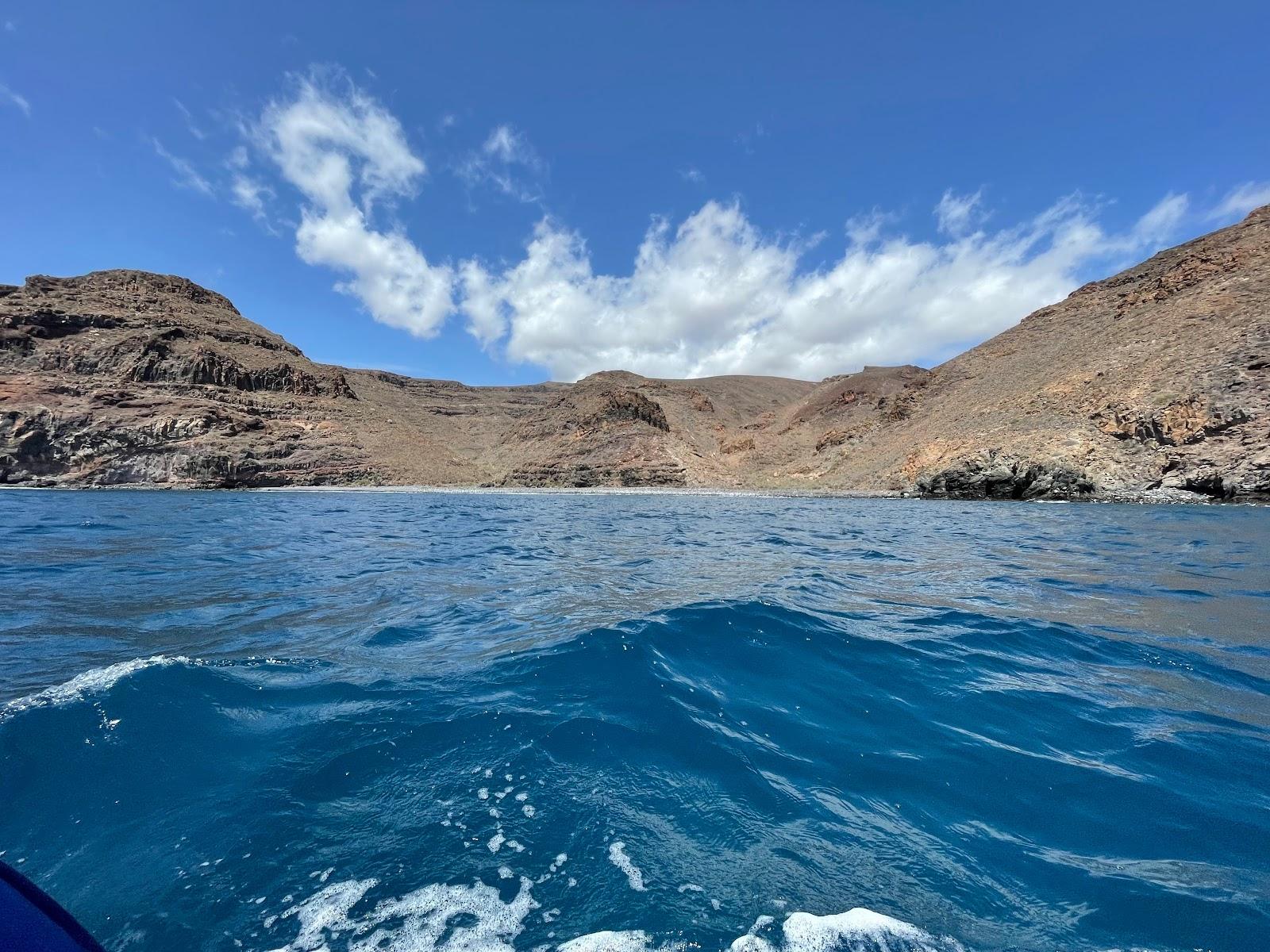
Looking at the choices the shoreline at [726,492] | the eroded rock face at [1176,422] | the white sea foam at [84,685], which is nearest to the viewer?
the white sea foam at [84,685]

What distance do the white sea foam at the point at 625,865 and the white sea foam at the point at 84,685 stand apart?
13.5 feet

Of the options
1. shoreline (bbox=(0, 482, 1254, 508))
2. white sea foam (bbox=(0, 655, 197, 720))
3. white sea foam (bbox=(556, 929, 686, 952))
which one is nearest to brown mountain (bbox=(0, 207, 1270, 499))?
shoreline (bbox=(0, 482, 1254, 508))

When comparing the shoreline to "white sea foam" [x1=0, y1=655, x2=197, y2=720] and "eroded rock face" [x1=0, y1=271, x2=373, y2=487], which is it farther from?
"white sea foam" [x1=0, y1=655, x2=197, y2=720]

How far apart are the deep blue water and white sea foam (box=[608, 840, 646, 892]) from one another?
0.02m

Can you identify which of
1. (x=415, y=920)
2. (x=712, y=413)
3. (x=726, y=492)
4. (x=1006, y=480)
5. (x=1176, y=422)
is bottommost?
(x=415, y=920)

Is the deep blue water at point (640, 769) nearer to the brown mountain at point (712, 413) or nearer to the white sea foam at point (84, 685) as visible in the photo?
the white sea foam at point (84, 685)

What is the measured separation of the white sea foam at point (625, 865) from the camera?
8.23 feet

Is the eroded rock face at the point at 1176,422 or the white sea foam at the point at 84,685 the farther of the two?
the eroded rock face at the point at 1176,422

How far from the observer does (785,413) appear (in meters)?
119

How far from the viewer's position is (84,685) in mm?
4238

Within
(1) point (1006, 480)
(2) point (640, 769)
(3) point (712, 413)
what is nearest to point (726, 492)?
(1) point (1006, 480)

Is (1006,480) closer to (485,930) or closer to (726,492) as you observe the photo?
(726,492)

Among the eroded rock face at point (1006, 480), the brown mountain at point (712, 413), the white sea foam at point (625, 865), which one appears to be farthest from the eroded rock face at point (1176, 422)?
the white sea foam at point (625, 865)

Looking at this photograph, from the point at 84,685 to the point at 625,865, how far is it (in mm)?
4523
